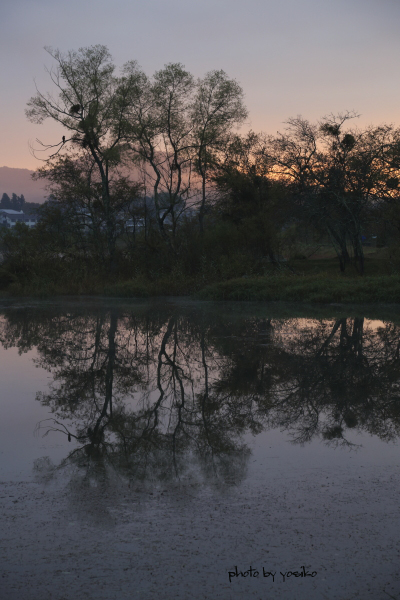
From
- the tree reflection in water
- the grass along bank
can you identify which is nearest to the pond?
the tree reflection in water

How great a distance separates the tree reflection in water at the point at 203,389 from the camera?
6.35 meters

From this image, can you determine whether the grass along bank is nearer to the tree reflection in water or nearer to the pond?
the tree reflection in water

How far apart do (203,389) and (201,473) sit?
384 centimetres

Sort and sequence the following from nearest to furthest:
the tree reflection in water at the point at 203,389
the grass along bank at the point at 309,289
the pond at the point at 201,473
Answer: the pond at the point at 201,473 → the tree reflection in water at the point at 203,389 → the grass along bank at the point at 309,289

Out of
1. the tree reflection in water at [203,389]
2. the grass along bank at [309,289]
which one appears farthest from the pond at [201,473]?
the grass along bank at [309,289]

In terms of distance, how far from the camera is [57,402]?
8.78m

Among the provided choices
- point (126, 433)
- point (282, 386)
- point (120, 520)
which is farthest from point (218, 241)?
point (120, 520)

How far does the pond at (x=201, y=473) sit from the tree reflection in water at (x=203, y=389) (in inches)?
1.6

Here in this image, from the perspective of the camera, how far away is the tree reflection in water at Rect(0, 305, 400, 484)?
6352mm

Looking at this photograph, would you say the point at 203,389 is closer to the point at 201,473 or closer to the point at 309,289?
the point at 201,473

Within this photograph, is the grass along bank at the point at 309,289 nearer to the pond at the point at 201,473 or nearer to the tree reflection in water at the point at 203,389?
the tree reflection in water at the point at 203,389

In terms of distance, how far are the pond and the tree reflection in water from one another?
1.6 inches

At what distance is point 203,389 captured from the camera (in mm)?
9422

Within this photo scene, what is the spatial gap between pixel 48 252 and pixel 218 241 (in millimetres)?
9630
